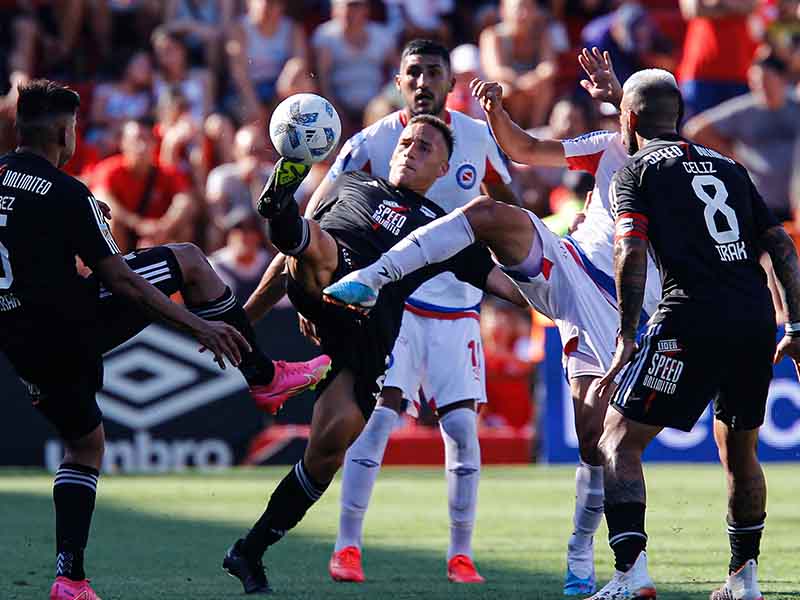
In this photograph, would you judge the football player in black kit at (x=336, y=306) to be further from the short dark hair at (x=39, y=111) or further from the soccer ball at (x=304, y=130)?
the short dark hair at (x=39, y=111)

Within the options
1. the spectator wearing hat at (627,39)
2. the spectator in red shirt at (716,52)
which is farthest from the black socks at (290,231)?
the spectator in red shirt at (716,52)

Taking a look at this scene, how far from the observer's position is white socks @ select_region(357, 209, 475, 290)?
6.70 meters

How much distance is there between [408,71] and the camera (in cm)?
859

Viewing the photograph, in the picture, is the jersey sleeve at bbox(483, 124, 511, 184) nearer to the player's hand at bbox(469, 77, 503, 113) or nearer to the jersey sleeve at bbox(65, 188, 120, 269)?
the player's hand at bbox(469, 77, 503, 113)

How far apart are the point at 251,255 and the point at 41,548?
5.96 meters

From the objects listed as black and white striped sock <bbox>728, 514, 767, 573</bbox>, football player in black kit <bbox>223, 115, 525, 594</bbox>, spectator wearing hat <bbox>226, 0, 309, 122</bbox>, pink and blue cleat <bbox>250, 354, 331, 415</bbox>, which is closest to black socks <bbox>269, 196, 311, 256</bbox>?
football player in black kit <bbox>223, 115, 525, 594</bbox>

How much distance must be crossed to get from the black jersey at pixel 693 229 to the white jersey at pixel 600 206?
1.33 meters

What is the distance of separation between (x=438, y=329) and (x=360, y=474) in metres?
0.96

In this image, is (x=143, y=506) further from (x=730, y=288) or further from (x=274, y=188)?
(x=730, y=288)

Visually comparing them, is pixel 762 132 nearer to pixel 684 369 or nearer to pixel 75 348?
pixel 684 369

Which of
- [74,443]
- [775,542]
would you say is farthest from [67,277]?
[775,542]

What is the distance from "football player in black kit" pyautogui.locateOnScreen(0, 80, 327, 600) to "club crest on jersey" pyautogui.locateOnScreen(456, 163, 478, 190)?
230cm

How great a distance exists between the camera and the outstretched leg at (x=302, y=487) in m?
7.01

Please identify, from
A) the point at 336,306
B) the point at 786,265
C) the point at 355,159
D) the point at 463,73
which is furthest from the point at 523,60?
the point at 786,265
